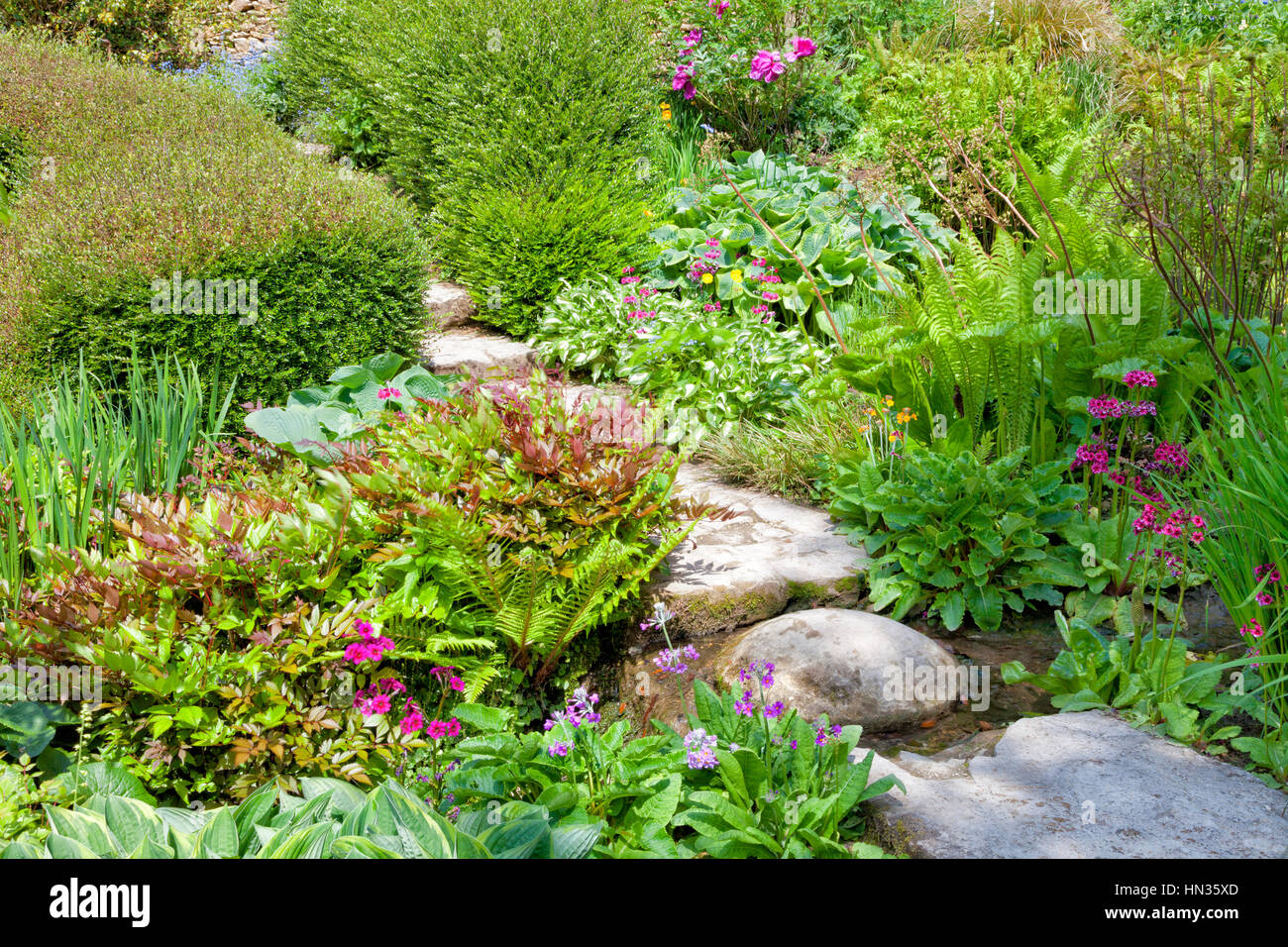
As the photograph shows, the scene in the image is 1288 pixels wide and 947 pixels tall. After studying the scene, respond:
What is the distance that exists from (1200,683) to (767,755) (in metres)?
1.20

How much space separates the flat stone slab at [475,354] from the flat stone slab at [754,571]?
2285 mm

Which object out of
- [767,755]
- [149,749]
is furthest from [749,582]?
[149,749]

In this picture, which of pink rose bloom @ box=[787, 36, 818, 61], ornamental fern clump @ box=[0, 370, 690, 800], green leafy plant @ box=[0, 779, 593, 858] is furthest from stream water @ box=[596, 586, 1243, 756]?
pink rose bloom @ box=[787, 36, 818, 61]

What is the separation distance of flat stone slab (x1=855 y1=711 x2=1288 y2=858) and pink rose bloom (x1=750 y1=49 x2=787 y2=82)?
6.20 meters

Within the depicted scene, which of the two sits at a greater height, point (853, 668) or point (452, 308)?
point (452, 308)

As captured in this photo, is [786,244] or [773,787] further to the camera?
[786,244]

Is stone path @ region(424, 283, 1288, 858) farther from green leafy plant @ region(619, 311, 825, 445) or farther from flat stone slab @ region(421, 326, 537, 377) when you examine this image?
flat stone slab @ region(421, 326, 537, 377)

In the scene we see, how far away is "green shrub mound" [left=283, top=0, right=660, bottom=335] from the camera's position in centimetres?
598

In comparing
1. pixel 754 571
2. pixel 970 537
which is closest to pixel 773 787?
pixel 754 571

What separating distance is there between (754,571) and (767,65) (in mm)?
5330

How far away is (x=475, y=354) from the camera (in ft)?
19.3

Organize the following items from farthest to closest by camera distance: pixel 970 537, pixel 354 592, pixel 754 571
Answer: pixel 754 571 → pixel 970 537 → pixel 354 592

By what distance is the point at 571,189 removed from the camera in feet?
19.7

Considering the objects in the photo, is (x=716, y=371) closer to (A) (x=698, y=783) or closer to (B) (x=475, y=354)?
(B) (x=475, y=354)
